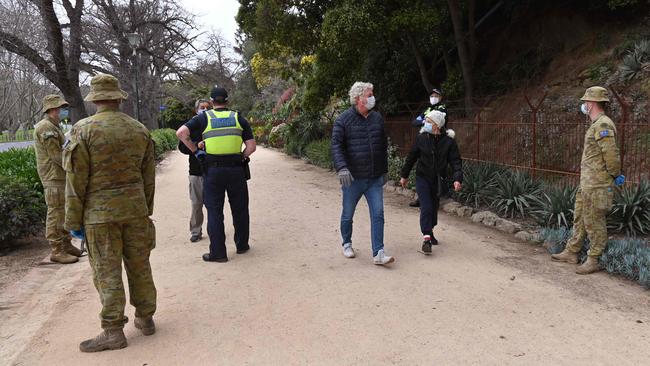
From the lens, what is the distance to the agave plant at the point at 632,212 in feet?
19.2

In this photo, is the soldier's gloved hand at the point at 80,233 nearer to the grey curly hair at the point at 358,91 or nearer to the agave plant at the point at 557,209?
the grey curly hair at the point at 358,91

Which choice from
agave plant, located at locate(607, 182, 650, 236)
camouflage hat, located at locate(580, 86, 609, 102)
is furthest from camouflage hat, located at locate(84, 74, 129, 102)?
agave plant, located at locate(607, 182, 650, 236)

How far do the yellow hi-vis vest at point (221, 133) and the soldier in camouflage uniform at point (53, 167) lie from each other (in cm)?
176

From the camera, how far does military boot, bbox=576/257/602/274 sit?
4.90m

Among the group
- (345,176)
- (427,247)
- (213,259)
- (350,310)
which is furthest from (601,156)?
(213,259)

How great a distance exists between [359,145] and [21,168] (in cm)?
533

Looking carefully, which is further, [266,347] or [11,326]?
[11,326]

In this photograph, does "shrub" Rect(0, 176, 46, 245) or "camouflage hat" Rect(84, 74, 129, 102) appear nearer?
"camouflage hat" Rect(84, 74, 129, 102)

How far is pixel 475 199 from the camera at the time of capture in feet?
26.9

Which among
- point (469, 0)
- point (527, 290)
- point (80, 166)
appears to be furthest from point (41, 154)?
point (469, 0)

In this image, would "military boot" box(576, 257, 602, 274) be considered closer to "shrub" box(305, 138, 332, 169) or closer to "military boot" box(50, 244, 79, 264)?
"military boot" box(50, 244, 79, 264)

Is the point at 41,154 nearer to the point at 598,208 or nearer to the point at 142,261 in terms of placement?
the point at 142,261

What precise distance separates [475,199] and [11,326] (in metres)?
6.67

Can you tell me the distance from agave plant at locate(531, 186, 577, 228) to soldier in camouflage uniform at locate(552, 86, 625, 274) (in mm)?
1408
